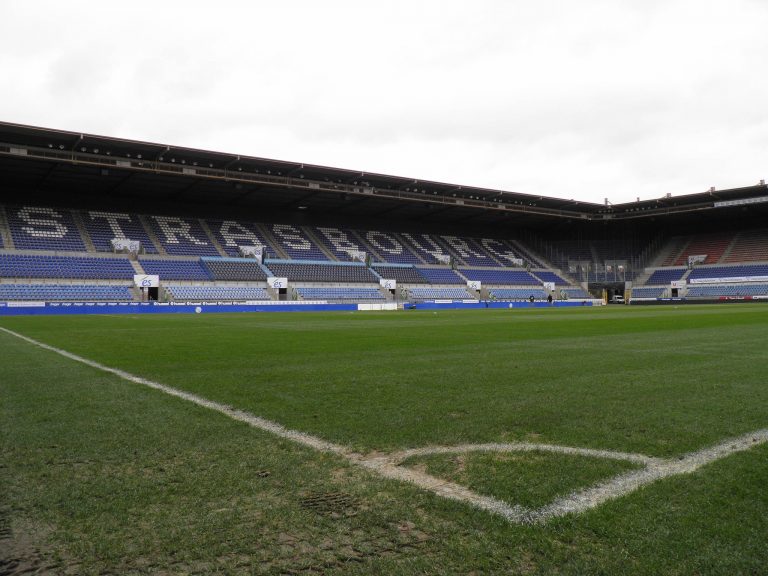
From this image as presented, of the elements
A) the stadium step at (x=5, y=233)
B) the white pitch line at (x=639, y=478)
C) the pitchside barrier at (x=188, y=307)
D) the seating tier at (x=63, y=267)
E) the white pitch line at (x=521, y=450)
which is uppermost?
the stadium step at (x=5, y=233)

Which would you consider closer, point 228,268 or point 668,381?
point 668,381

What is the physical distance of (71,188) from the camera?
158 feet

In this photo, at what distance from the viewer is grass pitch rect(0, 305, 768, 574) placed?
244cm

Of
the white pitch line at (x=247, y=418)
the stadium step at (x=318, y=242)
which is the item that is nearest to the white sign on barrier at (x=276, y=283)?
the stadium step at (x=318, y=242)

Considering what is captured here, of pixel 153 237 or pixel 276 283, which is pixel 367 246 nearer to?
pixel 276 283

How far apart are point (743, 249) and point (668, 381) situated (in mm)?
68957

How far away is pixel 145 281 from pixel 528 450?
44029mm

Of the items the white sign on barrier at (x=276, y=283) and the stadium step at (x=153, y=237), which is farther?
the white sign on barrier at (x=276, y=283)

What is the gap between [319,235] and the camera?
60.5 metres

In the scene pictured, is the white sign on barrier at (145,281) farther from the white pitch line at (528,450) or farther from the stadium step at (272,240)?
the white pitch line at (528,450)

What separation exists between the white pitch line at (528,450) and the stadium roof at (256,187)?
42.1 meters

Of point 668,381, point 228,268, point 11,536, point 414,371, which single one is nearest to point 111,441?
point 11,536

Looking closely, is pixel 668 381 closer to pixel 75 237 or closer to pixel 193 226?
pixel 75 237

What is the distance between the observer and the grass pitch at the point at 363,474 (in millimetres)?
2436
